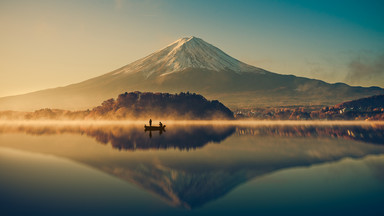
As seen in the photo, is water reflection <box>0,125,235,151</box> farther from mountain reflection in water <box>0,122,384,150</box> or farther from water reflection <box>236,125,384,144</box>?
water reflection <box>236,125,384,144</box>

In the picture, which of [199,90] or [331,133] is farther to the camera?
[199,90]

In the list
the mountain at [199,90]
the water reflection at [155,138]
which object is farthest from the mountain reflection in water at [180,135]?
the mountain at [199,90]

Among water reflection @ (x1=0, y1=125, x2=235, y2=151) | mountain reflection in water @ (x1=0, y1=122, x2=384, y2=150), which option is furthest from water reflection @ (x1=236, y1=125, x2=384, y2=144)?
water reflection @ (x1=0, y1=125, x2=235, y2=151)

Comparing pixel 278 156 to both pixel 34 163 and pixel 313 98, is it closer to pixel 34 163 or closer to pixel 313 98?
pixel 34 163

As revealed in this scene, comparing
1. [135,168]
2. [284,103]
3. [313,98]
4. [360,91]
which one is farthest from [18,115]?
[360,91]

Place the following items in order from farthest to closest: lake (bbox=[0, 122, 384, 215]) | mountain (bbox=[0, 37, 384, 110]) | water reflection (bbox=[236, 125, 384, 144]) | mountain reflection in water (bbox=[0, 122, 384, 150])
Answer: mountain (bbox=[0, 37, 384, 110]), water reflection (bbox=[236, 125, 384, 144]), mountain reflection in water (bbox=[0, 122, 384, 150]), lake (bbox=[0, 122, 384, 215])

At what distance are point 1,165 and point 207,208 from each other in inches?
522

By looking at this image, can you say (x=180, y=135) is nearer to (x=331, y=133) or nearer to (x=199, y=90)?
(x=331, y=133)

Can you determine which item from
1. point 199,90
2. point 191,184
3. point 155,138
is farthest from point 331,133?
point 199,90

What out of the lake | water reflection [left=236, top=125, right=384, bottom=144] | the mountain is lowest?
the lake

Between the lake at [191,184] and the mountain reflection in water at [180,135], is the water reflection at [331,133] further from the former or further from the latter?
the lake at [191,184]

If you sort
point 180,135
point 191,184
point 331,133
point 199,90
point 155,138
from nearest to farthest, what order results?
point 191,184 < point 155,138 < point 180,135 < point 331,133 < point 199,90

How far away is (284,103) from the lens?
161250 millimetres

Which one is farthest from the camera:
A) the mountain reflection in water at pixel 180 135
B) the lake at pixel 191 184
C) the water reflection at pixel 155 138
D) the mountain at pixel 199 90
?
the mountain at pixel 199 90
